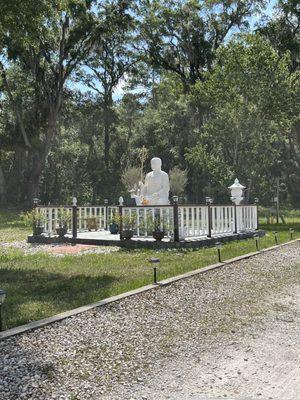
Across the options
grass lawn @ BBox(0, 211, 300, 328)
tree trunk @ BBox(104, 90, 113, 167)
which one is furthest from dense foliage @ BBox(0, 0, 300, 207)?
grass lawn @ BBox(0, 211, 300, 328)

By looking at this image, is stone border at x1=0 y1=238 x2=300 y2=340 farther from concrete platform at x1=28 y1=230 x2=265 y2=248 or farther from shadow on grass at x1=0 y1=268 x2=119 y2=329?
concrete platform at x1=28 y1=230 x2=265 y2=248

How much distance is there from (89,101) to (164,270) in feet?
99.2

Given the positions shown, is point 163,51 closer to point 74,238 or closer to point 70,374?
point 74,238

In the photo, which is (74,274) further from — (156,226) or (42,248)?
(42,248)

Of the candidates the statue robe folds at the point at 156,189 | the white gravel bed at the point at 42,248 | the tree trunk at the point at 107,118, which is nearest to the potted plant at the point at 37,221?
the white gravel bed at the point at 42,248

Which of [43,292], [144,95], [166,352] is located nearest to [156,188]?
[43,292]

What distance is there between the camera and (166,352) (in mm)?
4359

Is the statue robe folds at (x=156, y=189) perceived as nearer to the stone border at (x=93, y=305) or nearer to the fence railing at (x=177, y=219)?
the fence railing at (x=177, y=219)

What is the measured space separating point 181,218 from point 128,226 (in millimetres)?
1454

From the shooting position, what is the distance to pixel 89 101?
121 ft

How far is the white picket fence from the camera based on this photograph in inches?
471

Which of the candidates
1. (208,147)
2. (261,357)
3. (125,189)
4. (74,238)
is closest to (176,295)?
(261,357)

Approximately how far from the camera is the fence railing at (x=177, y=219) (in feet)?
39.1

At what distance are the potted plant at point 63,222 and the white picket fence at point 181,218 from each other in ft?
0.23
